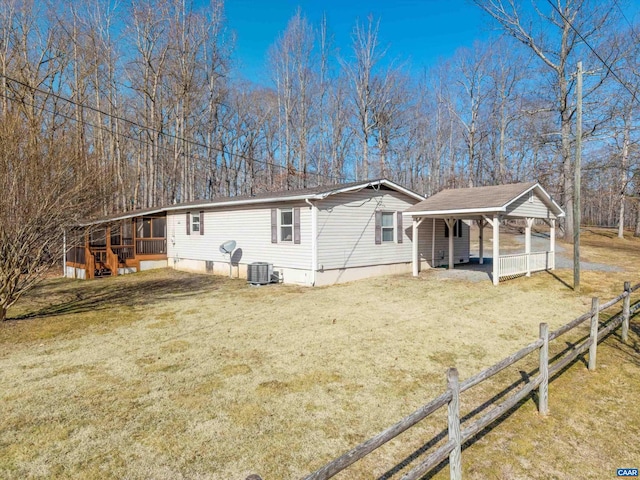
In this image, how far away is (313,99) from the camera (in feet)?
98.2

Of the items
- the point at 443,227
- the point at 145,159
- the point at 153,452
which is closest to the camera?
the point at 153,452

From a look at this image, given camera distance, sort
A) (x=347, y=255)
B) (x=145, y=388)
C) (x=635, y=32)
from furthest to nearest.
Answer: (x=635, y=32) → (x=347, y=255) → (x=145, y=388)

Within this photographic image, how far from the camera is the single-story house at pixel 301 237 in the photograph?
40.4 ft

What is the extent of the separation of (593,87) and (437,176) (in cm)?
1534

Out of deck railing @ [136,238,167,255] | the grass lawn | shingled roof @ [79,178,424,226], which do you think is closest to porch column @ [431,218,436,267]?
shingled roof @ [79,178,424,226]

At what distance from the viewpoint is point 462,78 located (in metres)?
29.5

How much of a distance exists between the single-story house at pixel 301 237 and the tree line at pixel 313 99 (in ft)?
9.52

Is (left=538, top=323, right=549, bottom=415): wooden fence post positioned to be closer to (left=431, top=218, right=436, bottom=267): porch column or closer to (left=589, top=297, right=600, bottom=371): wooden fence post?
(left=589, top=297, right=600, bottom=371): wooden fence post

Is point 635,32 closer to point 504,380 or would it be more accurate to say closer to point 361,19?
point 361,19

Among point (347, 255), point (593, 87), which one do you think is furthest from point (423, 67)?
point (347, 255)

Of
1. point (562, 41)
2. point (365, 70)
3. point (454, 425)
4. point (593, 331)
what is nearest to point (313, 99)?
point (365, 70)

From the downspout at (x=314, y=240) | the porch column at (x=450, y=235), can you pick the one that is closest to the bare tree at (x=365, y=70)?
the porch column at (x=450, y=235)

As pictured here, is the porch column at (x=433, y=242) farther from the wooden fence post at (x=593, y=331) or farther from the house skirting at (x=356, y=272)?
the wooden fence post at (x=593, y=331)

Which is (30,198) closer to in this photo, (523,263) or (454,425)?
(454,425)
